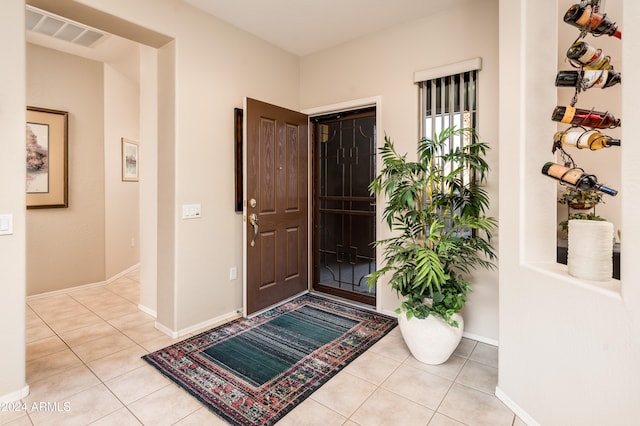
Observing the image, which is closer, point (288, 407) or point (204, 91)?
point (288, 407)

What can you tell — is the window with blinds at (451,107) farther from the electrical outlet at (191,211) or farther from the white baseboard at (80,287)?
the white baseboard at (80,287)

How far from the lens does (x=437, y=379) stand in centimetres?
216

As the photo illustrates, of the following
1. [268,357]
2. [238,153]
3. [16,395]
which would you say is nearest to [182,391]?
[268,357]

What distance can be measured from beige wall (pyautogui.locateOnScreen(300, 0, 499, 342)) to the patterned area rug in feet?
1.96

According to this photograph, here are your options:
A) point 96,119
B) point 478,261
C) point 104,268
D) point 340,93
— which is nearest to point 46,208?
point 104,268

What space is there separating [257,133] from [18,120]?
1726mm

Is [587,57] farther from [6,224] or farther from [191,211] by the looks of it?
[6,224]

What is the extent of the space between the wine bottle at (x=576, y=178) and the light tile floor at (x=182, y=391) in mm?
1272

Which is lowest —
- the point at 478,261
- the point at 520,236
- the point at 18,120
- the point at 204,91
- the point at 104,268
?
the point at 104,268

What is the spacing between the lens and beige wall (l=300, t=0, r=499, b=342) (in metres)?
2.65

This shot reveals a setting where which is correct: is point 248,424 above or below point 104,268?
below

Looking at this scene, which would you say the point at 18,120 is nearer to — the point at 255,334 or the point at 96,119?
the point at 255,334

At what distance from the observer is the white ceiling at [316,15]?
9.08ft

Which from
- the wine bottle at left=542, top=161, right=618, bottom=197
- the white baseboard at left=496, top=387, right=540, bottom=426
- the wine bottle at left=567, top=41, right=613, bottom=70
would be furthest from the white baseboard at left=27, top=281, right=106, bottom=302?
the wine bottle at left=567, top=41, right=613, bottom=70
